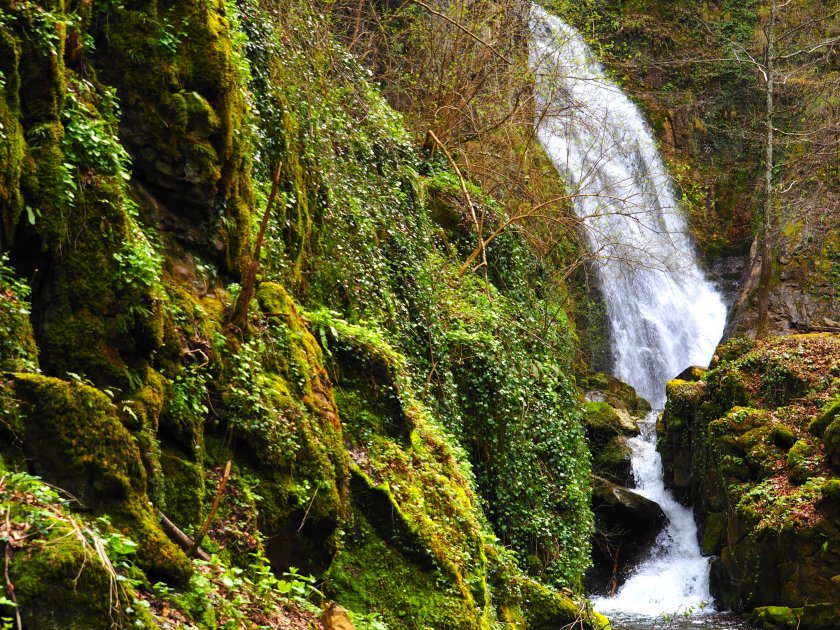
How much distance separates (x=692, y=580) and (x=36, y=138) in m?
14.7

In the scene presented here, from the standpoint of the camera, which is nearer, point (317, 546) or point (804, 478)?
point (317, 546)

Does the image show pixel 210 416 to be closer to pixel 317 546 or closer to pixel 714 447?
pixel 317 546

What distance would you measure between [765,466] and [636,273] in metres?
10.4

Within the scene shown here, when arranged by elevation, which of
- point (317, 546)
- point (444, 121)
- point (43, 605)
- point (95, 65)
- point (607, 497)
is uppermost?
point (444, 121)

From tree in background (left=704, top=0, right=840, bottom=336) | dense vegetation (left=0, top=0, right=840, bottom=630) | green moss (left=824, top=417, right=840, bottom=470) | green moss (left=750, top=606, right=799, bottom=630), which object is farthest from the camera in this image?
tree in background (left=704, top=0, right=840, bottom=336)

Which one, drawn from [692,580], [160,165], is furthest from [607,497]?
[160,165]

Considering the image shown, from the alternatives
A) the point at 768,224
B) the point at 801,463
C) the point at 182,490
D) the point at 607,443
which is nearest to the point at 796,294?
the point at 768,224

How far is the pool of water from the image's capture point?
12395mm

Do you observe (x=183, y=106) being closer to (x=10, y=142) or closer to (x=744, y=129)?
(x=10, y=142)

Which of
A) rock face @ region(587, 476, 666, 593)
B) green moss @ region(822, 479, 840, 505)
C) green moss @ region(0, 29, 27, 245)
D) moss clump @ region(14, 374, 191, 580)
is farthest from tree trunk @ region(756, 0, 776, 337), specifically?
green moss @ region(0, 29, 27, 245)

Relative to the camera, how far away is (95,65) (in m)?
5.34

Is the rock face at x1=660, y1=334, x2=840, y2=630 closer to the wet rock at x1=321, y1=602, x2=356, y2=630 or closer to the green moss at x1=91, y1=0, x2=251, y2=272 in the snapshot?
the wet rock at x1=321, y1=602, x2=356, y2=630

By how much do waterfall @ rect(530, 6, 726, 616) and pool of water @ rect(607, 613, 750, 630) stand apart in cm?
73

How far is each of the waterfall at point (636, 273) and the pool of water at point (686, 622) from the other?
0.73 meters
